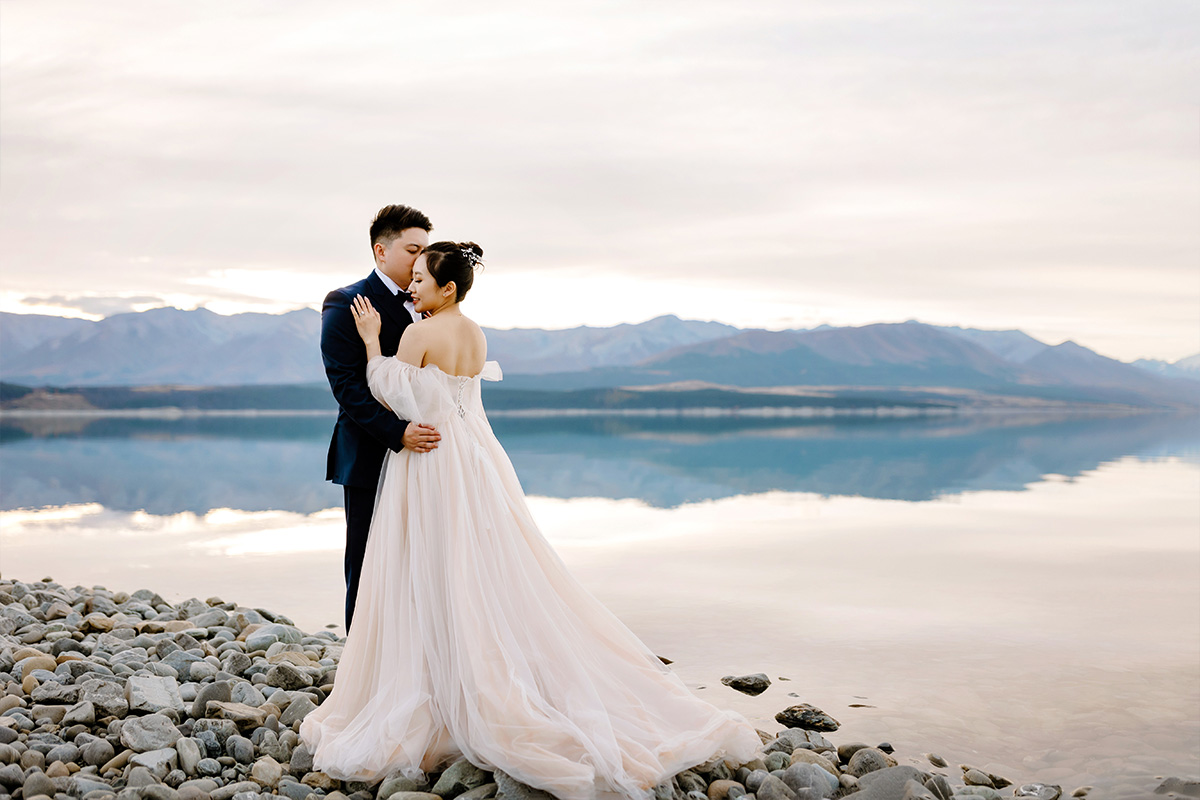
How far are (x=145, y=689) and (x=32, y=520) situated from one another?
1031 centimetres

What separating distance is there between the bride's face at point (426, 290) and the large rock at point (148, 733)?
6.93 feet

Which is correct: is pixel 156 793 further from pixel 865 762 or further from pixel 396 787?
pixel 865 762

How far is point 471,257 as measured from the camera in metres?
4.04

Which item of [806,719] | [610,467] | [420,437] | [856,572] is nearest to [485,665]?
[420,437]

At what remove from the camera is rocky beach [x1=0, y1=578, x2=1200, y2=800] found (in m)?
3.65

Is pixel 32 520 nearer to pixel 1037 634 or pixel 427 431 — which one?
pixel 427 431

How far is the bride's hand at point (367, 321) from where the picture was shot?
13.8 ft

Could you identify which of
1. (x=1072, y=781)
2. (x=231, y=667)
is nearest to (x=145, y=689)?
(x=231, y=667)

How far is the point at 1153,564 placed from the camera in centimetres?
1016

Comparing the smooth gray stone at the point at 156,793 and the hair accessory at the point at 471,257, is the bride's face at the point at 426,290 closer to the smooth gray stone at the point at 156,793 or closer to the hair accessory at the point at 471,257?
the hair accessory at the point at 471,257

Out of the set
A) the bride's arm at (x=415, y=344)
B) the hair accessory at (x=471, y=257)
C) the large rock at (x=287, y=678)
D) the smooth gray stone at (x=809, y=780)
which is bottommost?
the smooth gray stone at (x=809, y=780)

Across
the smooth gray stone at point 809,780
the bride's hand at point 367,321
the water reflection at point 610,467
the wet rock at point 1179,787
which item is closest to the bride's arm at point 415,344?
the bride's hand at point 367,321

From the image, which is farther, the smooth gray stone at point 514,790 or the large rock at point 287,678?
the large rock at point 287,678

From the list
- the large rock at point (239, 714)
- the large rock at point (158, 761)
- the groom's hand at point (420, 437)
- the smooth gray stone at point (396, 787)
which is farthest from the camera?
the large rock at point (239, 714)
